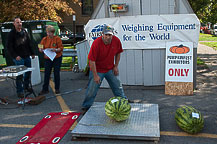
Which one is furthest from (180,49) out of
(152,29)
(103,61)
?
(103,61)

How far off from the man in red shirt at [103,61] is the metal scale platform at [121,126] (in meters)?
0.54

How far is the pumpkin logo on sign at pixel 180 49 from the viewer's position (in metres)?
6.45

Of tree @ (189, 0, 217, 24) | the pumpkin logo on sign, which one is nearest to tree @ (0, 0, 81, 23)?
tree @ (189, 0, 217, 24)

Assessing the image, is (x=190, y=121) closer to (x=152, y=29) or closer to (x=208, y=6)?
(x=152, y=29)

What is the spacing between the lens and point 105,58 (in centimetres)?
491

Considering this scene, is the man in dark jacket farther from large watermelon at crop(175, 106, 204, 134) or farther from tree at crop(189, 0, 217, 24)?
tree at crop(189, 0, 217, 24)

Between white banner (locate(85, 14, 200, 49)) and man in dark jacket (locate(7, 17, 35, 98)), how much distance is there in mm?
2038

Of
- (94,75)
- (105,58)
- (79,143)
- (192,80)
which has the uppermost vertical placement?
(105,58)

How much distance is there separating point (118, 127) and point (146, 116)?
29.4 inches

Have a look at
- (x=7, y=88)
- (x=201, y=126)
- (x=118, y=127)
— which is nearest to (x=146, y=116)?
(x=118, y=127)

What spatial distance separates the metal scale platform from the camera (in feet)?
12.8

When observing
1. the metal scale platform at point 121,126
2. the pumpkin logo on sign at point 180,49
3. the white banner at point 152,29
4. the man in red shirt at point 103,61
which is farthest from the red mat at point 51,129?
the pumpkin logo on sign at point 180,49

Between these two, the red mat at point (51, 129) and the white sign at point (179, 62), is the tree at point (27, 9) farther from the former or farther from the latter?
the red mat at point (51, 129)

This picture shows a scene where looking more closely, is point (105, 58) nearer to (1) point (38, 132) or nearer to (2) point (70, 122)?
(2) point (70, 122)
